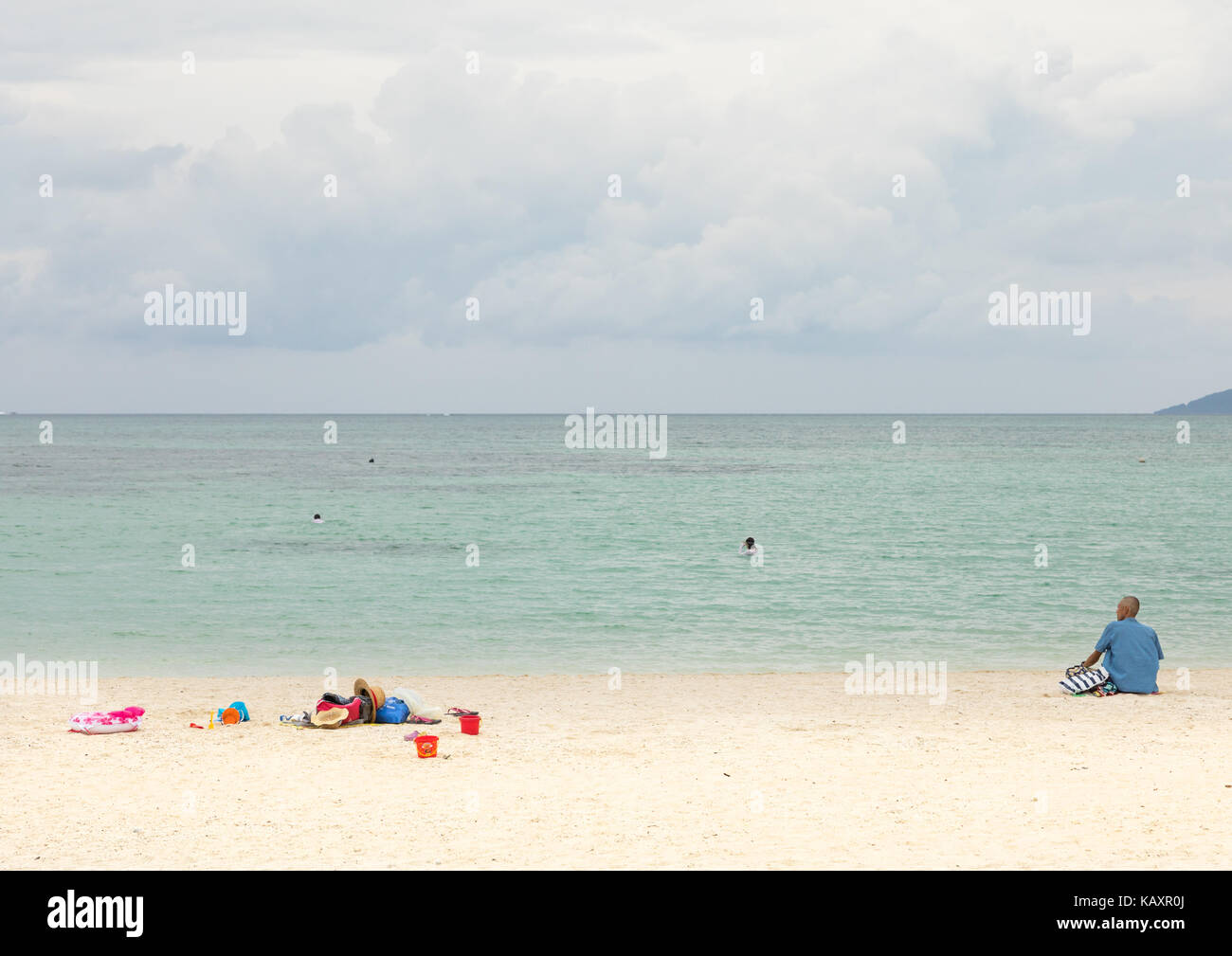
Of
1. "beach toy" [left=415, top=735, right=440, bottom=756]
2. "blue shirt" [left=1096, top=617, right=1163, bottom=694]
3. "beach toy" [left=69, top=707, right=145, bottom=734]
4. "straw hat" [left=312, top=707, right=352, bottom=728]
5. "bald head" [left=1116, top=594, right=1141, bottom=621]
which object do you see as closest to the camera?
"beach toy" [left=415, top=735, right=440, bottom=756]

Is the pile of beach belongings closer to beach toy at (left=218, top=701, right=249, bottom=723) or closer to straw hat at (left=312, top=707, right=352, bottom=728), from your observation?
straw hat at (left=312, top=707, right=352, bottom=728)

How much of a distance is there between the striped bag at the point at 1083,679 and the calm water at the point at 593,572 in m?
4.01

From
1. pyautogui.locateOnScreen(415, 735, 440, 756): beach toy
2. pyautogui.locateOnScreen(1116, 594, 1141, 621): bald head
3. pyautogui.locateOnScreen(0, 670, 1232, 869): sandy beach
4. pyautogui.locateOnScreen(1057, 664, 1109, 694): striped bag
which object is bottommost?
pyautogui.locateOnScreen(0, 670, 1232, 869): sandy beach

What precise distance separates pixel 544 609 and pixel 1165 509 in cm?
3741

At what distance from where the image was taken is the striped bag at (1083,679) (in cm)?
1551

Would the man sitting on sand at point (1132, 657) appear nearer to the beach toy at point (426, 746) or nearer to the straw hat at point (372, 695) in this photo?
the beach toy at point (426, 746)

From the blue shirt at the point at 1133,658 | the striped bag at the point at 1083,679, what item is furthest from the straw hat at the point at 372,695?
the blue shirt at the point at 1133,658

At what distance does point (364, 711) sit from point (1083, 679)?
9476mm

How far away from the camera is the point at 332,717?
13531mm

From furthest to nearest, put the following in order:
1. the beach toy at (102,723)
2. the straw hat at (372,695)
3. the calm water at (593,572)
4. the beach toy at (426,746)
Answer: the calm water at (593,572), the straw hat at (372,695), the beach toy at (102,723), the beach toy at (426,746)

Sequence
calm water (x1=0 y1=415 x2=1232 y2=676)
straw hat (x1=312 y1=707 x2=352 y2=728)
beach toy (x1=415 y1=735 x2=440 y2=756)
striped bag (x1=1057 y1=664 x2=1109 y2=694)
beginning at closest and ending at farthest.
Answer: beach toy (x1=415 y1=735 x2=440 y2=756) < straw hat (x1=312 y1=707 x2=352 y2=728) < striped bag (x1=1057 y1=664 x2=1109 y2=694) < calm water (x1=0 y1=415 x2=1232 y2=676)

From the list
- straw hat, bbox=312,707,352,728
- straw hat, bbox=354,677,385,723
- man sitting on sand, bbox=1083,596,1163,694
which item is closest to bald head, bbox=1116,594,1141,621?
man sitting on sand, bbox=1083,596,1163,694

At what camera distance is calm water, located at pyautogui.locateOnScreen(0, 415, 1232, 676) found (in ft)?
70.0

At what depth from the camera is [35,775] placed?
1123cm
